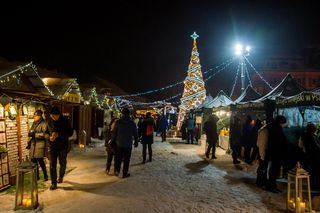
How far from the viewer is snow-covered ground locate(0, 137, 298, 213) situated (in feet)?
20.2

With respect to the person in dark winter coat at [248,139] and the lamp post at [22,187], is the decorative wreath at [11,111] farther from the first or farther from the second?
the person in dark winter coat at [248,139]

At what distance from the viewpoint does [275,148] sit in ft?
25.1

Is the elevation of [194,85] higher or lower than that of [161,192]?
higher

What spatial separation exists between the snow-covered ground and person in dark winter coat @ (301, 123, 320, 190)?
775 mm

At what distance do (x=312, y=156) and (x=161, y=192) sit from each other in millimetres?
3603

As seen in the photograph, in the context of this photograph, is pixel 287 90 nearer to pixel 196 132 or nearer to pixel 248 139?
pixel 248 139

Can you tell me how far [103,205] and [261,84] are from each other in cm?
5006

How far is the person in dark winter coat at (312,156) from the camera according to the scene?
712 cm

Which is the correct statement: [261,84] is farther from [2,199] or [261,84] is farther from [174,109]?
[2,199]

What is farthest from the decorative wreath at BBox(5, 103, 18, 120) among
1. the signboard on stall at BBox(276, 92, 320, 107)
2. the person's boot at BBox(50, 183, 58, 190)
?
the signboard on stall at BBox(276, 92, 320, 107)

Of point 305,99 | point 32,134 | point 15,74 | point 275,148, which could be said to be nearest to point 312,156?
point 275,148

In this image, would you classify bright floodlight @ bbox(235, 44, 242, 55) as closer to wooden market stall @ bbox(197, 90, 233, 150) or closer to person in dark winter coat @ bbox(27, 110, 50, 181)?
wooden market stall @ bbox(197, 90, 233, 150)

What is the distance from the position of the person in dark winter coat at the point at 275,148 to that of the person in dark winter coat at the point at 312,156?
0.49 m

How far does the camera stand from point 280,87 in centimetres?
1204
